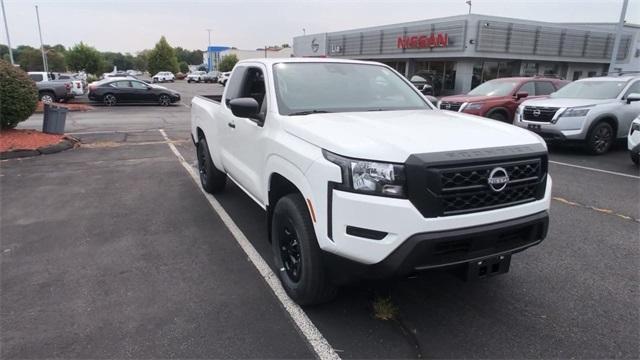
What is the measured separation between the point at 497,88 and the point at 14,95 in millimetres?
12483

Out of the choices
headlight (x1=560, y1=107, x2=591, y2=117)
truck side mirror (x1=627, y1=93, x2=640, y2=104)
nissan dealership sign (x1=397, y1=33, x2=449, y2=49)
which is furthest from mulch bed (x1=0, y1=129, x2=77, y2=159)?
nissan dealership sign (x1=397, y1=33, x2=449, y2=49)

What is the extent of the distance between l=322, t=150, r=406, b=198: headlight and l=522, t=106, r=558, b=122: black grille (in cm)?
876

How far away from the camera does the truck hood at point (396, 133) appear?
9.05 feet

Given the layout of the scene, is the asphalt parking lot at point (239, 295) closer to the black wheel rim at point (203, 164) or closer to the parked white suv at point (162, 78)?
the black wheel rim at point (203, 164)

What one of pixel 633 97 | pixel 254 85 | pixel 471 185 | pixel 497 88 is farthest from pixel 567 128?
pixel 471 185

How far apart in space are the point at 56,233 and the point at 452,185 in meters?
4.58

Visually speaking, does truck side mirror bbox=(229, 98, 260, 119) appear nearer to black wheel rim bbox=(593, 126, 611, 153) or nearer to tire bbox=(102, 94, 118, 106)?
black wheel rim bbox=(593, 126, 611, 153)

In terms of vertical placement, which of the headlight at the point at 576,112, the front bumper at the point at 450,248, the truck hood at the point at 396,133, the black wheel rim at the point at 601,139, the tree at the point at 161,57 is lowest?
the black wheel rim at the point at 601,139

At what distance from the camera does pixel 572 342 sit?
→ 3.00 m

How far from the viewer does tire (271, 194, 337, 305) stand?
10.1ft

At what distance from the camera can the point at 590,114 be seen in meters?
9.65

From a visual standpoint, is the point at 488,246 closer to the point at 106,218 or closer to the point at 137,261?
the point at 137,261

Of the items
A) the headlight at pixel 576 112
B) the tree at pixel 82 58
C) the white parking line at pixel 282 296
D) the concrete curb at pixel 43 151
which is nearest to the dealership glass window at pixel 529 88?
the headlight at pixel 576 112

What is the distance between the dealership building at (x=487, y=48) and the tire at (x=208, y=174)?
86.7ft
